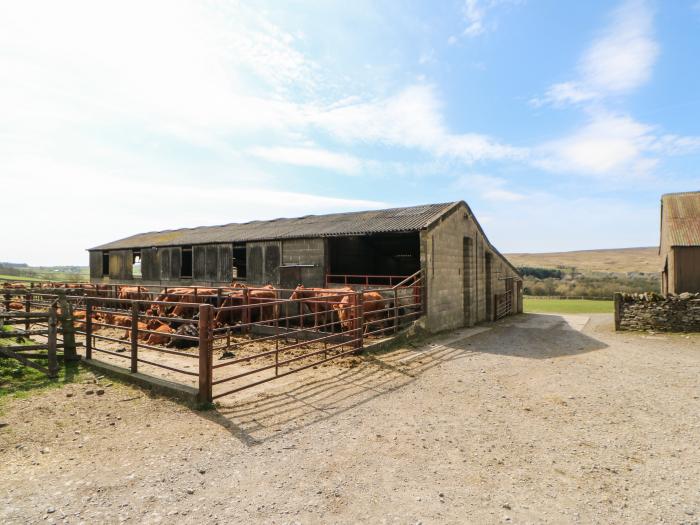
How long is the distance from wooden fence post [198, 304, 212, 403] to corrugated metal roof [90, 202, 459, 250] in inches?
346

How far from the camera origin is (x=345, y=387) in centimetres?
645

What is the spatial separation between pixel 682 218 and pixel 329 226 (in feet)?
51.3

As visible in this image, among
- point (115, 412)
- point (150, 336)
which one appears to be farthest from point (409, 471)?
point (150, 336)

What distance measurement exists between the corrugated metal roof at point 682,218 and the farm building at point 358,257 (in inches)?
290

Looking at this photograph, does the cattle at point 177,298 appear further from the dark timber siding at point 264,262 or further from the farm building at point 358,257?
the farm building at point 358,257

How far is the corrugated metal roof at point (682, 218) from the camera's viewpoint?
49.1 feet

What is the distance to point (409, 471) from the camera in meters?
3.75

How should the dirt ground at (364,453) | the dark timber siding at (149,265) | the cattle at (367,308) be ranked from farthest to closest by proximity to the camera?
1. the dark timber siding at (149,265)
2. the cattle at (367,308)
3. the dirt ground at (364,453)

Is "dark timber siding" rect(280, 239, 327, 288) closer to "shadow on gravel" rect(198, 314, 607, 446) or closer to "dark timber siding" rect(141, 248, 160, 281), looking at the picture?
"shadow on gravel" rect(198, 314, 607, 446)

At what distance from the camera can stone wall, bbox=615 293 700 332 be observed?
13.3 m

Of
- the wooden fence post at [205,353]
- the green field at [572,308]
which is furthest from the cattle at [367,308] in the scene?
the green field at [572,308]

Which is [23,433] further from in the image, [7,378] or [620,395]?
[620,395]

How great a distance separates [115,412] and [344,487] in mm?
3627

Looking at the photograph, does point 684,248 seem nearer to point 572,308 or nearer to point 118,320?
point 572,308
